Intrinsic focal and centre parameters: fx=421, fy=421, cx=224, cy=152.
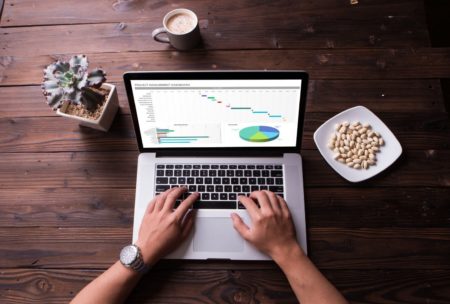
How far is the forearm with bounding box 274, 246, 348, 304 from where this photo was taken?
0.86m

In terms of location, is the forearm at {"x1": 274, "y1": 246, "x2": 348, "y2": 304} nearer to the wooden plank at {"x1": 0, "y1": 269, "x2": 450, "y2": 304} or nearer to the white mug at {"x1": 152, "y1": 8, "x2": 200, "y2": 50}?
the wooden plank at {"x1": 0, "y1": 269, "x2": 450, "y2": 304}

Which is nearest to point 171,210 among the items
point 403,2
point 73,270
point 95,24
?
point 73,270

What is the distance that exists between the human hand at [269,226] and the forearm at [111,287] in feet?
0.84

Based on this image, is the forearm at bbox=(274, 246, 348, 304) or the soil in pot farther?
the soil in pot

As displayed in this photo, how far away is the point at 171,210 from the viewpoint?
3.17 ft

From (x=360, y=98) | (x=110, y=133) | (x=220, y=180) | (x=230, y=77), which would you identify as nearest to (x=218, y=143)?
(x=220, y=180)

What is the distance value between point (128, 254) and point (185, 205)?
16cm

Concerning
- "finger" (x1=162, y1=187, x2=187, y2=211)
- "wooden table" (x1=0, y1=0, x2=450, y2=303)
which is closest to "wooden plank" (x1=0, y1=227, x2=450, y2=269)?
"wooden table" (x1=0, y1=0, x2=450, y2=303)

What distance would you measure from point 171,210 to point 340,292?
16.3 inches

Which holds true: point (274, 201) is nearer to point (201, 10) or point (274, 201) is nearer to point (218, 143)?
A: point (218, 143)

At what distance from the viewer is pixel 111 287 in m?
0.89

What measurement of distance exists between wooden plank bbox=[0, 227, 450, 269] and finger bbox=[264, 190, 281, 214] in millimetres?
98

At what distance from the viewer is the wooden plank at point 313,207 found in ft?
3.22

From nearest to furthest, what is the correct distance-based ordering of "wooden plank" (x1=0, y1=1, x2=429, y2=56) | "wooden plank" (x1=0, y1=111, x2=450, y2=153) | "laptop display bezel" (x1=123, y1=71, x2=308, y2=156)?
"laptop display bezel" (x1=123, y1=71, x2=308, y2=156) < "wooden plank" (x1=0, y1=111, x2=450, y2=153) < "wooden plank" (x1=0, y1=1, x2=429, y2=56)
